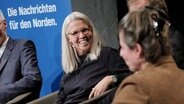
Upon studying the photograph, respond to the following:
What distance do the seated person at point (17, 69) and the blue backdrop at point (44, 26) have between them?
0.37 metres

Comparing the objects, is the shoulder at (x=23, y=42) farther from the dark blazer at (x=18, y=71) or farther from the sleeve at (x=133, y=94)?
the sleeve at (x=133, y=94)

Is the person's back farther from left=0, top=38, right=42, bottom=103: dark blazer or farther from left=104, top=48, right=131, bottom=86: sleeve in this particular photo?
left=0, top=38, right=42, bottom=103: dark blazer

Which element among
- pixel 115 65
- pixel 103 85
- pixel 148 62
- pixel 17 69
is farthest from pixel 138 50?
pixel 17 69

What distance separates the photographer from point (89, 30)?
10.3 feet

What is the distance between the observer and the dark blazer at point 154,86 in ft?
4.82

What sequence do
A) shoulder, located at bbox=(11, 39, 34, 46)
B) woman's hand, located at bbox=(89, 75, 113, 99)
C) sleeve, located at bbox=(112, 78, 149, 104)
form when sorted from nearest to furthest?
sleeve, located at bbox=(112, 78, 149, 104)
woman's hand, located at bbox=(89, 75, 113, 99)
shoulder, located at bbox=(11, 39, 34, 46)

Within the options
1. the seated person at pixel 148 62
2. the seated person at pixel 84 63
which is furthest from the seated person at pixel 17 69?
the seated person at pixel 148 62

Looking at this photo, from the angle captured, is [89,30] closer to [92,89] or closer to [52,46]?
[92,89]

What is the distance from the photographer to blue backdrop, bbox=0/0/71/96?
3.79 metres

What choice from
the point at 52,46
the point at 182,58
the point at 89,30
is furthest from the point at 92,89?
the point at 52,46

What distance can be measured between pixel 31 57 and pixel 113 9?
1.16m

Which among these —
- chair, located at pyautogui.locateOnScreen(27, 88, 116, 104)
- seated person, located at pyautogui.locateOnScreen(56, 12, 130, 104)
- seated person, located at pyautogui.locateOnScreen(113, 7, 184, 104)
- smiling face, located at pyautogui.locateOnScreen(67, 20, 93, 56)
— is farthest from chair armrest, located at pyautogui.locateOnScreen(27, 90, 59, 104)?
seated person, located at pyautogui.locateOnScreen(113, 7, 184, 104)

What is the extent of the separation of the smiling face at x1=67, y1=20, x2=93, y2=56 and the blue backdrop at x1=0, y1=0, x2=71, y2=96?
2.14 ft

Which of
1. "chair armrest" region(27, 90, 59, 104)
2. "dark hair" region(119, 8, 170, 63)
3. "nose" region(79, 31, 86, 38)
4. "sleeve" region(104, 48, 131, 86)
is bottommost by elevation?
"chair armrest" region(27, 90, 59, 104)
